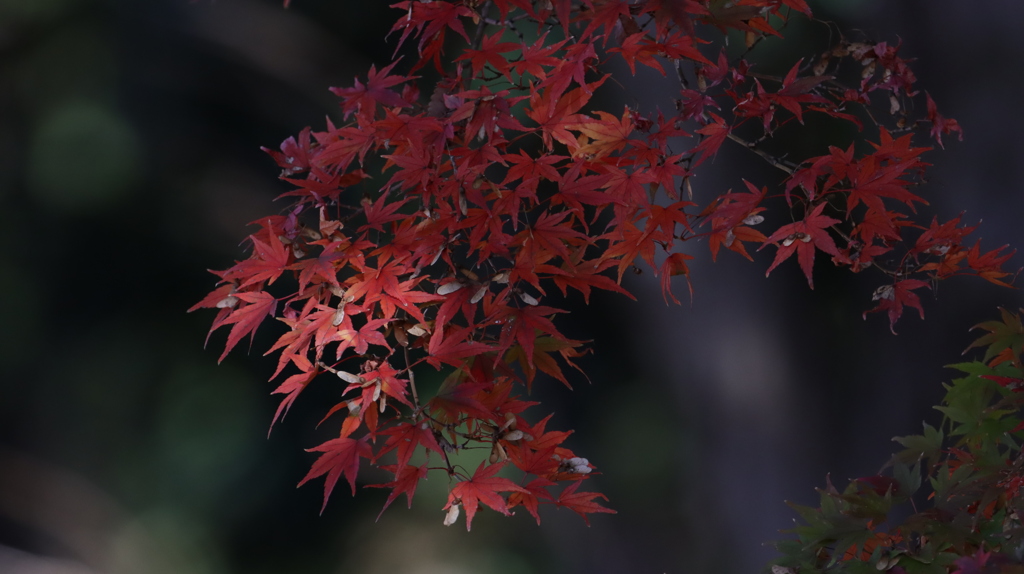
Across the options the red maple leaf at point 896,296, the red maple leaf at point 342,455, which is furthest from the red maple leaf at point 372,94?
the red maple leaf at point 896,296

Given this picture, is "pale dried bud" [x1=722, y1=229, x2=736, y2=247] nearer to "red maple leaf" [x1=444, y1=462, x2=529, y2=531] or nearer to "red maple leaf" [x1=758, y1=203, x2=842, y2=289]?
"red maple leaf" [x1=758, y1=203, x2=842, y2=289]

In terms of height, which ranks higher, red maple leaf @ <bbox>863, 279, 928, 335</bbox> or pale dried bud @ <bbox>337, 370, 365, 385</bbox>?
red maple leaf @ <bbox>863, 279, 928, 335</bbox>

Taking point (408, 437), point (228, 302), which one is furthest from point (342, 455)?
point (228, 302)

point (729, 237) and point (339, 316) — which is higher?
point (729, 237)

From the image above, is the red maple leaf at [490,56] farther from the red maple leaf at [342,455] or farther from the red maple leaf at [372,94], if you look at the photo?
the red maple leaf at [342,455]

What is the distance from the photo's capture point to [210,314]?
297 cm

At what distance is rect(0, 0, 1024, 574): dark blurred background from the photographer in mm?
2883

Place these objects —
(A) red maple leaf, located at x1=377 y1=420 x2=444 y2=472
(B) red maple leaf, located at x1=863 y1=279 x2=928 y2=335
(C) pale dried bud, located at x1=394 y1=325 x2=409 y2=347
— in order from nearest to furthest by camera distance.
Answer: (A) red maple leaf, located at x1=377 y1=420 x2=444 y2=472
(C) pale dried bud, located at x1=394 y1=325 x2=409 y2=347
(B) red maple leaf, located at x1=863 y1=279 x2=928 y2=335

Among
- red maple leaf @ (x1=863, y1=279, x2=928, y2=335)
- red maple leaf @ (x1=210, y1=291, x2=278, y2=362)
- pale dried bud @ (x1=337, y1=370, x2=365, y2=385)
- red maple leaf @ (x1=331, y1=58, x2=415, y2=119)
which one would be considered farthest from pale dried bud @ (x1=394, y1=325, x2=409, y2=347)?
red maple leaf @ (x1=863, y1=279, x2=928, y2=335)

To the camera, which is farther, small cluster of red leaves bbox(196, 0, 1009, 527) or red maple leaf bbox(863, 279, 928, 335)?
red maple leaf bbox(863, 279, 928, 335)

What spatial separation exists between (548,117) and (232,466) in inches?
89.1

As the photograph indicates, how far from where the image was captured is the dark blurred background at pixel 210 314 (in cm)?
288

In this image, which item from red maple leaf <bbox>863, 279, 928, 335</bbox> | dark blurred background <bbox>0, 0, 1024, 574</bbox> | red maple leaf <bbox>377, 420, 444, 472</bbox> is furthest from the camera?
dark blurred background <bbox>0, 0, 1024, 574</bbox>

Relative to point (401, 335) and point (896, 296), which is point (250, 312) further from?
point (896, 296)
